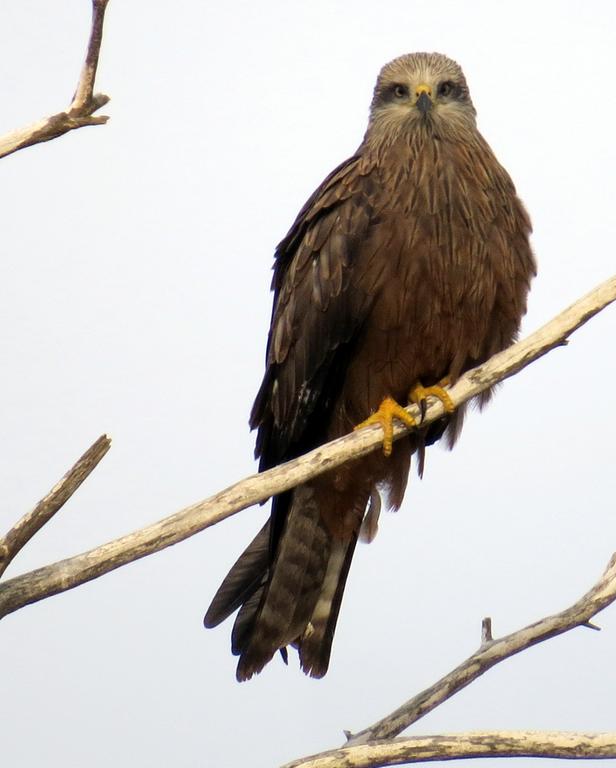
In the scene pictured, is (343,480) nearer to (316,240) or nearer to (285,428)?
(285,428)

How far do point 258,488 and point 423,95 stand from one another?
6.27 feet

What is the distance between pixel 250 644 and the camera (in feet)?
17.0

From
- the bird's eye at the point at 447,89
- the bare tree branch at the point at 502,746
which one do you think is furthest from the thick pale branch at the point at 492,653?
the bird's eye at the point at 447,89

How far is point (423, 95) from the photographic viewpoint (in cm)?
517

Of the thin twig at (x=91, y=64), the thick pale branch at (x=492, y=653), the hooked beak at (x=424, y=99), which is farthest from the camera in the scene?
the hooked beak at (x=424, y=99)

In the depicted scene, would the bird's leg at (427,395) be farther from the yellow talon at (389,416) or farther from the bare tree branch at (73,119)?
the bare tree branch at (73,119)

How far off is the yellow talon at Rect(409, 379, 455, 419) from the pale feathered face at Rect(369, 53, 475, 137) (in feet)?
3.44

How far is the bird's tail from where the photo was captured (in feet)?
17.0

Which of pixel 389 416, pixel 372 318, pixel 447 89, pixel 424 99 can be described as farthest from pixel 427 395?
pixel 447 89

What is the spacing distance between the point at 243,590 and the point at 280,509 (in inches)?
14.4

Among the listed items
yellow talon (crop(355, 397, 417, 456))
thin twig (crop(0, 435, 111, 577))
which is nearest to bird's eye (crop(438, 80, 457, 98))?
yellow talon (crop(355, 397, 417, 456))

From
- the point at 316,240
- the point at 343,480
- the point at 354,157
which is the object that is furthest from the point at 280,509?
the point at 354,157

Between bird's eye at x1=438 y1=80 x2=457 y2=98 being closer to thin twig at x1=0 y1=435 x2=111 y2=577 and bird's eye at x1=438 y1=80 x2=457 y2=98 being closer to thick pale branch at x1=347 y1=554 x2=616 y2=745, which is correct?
thick pale branch at x1=347 y1=554 x2=616 y2=745

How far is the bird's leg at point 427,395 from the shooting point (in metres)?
4.80
